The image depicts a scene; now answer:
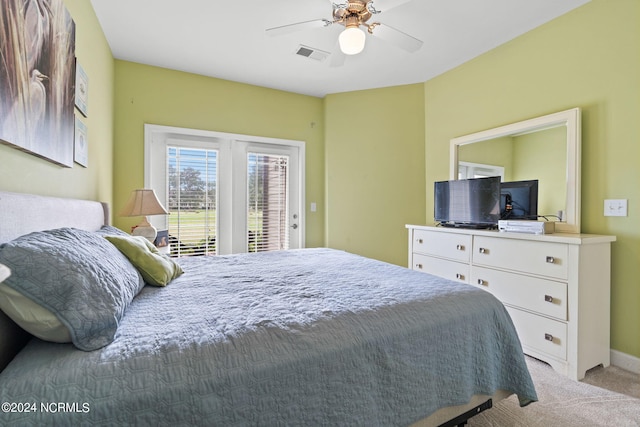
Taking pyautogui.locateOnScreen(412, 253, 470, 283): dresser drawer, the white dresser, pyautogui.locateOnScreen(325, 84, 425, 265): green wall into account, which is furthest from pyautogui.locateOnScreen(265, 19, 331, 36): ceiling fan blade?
pyautogui.locateOnScreen(412, 253, 470, 283): dresser drawer

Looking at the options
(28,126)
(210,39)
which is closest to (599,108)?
(210,39)

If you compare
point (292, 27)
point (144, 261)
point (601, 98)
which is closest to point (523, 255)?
point (601, 98)

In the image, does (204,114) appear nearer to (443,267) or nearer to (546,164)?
(443,267)

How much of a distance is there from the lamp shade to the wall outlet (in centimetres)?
351

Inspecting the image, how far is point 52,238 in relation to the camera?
0.98 meters

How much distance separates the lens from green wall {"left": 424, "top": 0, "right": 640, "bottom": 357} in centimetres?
204

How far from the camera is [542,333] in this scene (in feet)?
6.98

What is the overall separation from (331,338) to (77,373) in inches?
27.9

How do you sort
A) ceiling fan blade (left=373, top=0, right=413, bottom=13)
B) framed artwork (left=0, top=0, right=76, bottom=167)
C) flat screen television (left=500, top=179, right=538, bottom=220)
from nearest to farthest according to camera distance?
framed artwork (left=0, top=0, right=76, bottom=167) < ceiling fan blade (left=373, top=0, right=413, bottom=13) < flat screen television (left=500, top=179, right=538, bottom=220)

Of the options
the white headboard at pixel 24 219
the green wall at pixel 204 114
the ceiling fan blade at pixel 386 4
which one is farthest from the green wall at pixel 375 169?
the white headboard at pixel 24 219

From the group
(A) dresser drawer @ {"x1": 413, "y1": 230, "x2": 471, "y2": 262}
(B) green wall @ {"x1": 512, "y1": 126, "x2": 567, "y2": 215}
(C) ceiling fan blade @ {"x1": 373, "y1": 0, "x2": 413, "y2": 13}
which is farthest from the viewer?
(A) dresser drawer @ {"x1": 413, "y1": 230, "x2": 471, "y2": 262}

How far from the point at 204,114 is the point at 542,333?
3.81 m

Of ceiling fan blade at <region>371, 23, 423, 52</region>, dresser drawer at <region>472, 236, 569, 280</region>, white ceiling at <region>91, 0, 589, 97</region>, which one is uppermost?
white ceiling at <region>91, 0, 589, 97</region>

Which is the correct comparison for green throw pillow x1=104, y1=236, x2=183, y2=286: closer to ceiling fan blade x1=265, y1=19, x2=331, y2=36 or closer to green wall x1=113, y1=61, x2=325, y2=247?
ceiling fan blade x1=265, y1=19, x2=331, y2=36
